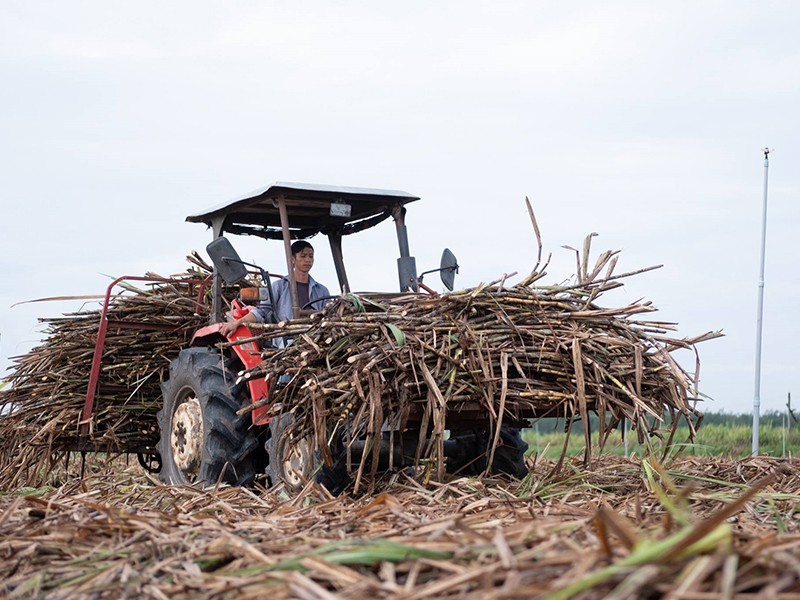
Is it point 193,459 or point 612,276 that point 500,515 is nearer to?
point 612,276

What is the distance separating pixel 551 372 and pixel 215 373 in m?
2.51

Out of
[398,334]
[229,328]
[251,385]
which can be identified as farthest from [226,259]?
[398,334]

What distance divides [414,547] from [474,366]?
2.61 m

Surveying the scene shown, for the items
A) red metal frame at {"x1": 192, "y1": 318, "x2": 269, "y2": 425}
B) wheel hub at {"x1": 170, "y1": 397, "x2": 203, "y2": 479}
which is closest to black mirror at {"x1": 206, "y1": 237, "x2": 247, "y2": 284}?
red metal frame at {"x1": 192, "y1": 318, "x2": 269, "y2": 425}

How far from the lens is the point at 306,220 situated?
8391mm

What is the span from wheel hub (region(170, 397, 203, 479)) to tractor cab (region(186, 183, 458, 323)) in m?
0.85

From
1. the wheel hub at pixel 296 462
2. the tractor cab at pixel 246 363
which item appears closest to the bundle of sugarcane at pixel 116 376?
the tractor cab at pixel 246 363

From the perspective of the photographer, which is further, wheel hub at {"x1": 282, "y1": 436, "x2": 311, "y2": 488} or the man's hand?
the man's hand

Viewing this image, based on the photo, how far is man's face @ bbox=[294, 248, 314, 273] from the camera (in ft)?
25.3

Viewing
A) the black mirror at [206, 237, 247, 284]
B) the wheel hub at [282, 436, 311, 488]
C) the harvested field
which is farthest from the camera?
the black mirror at [206, 237, 247, 284]

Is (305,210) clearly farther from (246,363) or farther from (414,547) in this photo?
(414,547)

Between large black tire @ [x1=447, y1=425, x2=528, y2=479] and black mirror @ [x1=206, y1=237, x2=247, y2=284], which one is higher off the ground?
black mirror @ [x1=206, y1=237, x2=247, y2=284]

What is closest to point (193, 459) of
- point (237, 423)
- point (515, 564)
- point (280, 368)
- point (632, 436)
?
point (237, 423)

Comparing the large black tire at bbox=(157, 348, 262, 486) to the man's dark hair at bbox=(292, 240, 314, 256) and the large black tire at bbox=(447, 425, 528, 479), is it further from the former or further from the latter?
the large black tire at bbox=(447, 425, 528, 479)
